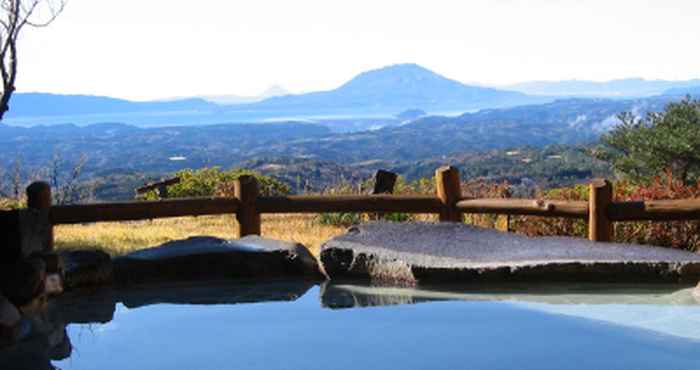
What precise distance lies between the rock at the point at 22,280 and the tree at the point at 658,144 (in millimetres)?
21098

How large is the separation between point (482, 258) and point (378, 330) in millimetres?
1511

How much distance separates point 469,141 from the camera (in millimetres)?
181375

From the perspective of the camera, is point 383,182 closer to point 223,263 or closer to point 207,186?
point 223,263

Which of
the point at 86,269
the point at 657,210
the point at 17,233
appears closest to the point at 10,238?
the point at 17,233

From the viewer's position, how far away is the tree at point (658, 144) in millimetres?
25844

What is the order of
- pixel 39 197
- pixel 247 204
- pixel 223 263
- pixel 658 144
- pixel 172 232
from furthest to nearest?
pixel 658 144
pixel 172 232
pixel 247 204
pixel 39 197
pixel 223 263

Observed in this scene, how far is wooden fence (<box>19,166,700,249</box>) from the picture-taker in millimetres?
7465

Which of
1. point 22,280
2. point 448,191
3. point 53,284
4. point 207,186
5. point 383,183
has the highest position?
point 448,191

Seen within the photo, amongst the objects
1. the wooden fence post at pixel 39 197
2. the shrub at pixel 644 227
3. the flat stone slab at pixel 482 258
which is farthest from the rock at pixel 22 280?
the shrub at pixel 644 227

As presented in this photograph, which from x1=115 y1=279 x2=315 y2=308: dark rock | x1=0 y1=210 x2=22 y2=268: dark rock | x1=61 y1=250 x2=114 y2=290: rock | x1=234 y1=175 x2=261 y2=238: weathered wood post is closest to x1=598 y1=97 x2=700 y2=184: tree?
x1=234 y1=175 x2=261 y2=238: weathered wood post

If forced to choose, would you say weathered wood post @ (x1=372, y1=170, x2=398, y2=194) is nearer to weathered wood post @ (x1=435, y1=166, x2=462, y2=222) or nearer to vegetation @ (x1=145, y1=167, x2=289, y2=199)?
weathered wood post @ (x1=435, y1=166, x2=462, y2=222)

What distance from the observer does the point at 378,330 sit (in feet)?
19.7

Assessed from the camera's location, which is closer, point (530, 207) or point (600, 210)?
point (600, 210)

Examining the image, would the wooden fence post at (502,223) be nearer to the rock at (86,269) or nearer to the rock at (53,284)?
the rock at (86,269)
